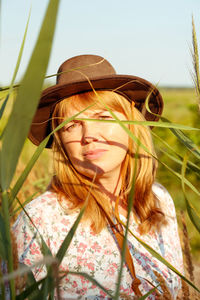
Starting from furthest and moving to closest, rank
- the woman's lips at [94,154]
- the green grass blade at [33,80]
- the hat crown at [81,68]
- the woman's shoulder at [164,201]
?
the woman's shoulder at [164,201]
the hat crown at [81,68]
the woman's lips at [94,154]
the green grass blade at [33,80]

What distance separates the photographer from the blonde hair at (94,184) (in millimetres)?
1216

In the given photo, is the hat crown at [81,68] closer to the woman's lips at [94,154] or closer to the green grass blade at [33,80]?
the woman's lips at [94,154]

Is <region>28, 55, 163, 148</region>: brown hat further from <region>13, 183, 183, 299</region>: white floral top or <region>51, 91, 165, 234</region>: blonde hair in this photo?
<region>13, 183, 183, 299</region>: white floral top

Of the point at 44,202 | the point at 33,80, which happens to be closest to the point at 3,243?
the point at 33,80

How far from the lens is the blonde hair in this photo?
3.99ft

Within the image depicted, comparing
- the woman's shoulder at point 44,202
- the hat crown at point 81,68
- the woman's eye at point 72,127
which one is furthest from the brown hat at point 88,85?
the woman's shoulder at point 44,202

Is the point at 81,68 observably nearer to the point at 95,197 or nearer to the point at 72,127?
the point at 72,127

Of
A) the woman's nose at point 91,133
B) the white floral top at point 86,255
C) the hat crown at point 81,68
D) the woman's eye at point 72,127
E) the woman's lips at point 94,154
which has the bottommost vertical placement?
the white floral top at point 86,255

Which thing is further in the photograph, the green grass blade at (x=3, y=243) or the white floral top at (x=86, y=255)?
the white floral top at (x=86, y=255)

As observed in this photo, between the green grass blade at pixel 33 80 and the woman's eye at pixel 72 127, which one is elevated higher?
the woman's eye at pixel 72 127

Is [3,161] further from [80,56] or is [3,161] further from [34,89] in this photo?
[80,56]

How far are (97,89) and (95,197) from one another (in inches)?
14.8

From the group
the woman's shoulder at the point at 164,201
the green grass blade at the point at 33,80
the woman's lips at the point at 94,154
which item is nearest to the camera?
the green grass blade at the point at 33,80

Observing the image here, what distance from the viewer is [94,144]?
1113mm
